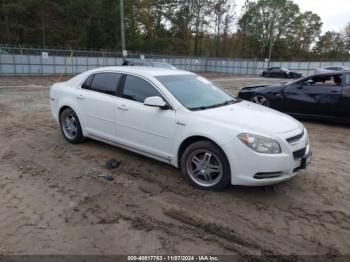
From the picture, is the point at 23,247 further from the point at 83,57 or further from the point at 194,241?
the point at 83,57

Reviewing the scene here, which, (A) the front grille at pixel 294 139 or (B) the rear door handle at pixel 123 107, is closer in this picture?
(A) the front grille at pixel 294 139

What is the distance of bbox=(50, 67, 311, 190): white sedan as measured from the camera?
3953 mm

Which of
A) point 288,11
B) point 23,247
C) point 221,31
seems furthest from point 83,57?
point 288,11

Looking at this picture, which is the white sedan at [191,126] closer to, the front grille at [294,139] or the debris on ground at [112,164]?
the front grille at [294,139]

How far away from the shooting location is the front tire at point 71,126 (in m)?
6.05

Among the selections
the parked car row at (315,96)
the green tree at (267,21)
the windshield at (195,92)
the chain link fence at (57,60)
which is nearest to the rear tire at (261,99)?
the parked car row at (315,96)

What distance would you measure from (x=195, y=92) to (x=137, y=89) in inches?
35.2

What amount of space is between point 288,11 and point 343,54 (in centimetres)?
1460

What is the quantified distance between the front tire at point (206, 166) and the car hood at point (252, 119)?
39 centimetres

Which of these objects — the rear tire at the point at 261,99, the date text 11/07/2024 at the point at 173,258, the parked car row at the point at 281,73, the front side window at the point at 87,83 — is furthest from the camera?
the parked car row at the point at 281,73

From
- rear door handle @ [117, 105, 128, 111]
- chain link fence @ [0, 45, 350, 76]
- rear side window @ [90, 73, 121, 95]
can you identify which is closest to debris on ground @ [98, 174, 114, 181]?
rear door handle @ [117, 105, 128, 111]

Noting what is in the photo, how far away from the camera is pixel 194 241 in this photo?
10.7ft

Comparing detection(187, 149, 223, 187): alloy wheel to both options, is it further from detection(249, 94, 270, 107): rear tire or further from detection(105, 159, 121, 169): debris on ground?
detection(249, 94, 270, 107): rear tire

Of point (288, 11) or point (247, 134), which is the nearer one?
point (247, 134)
